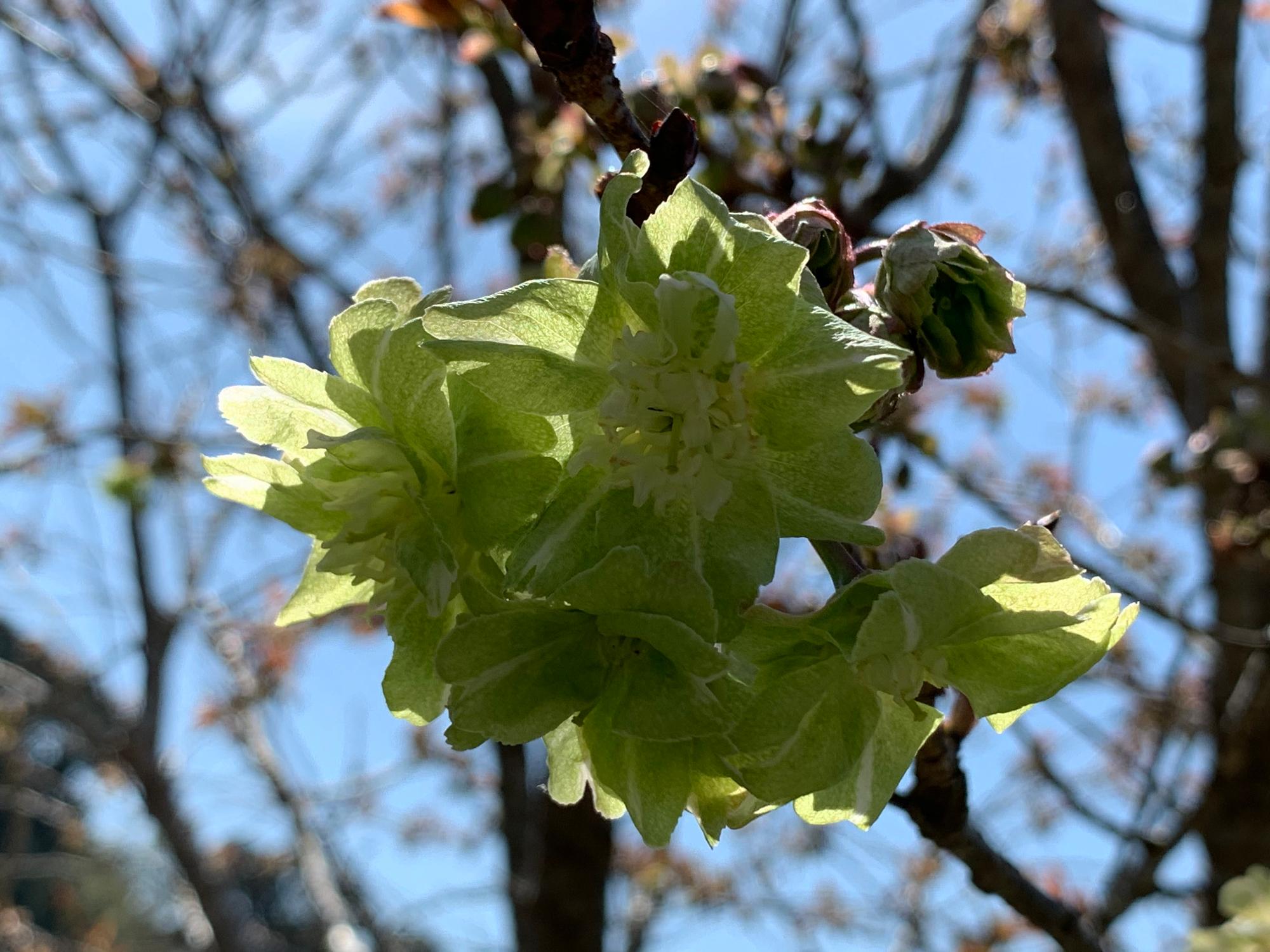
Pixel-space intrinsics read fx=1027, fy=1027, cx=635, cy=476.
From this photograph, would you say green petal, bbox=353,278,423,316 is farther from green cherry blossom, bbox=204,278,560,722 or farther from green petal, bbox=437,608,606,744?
green petal, bbox=437,608,606,744

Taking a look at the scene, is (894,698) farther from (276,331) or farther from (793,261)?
(276,331)

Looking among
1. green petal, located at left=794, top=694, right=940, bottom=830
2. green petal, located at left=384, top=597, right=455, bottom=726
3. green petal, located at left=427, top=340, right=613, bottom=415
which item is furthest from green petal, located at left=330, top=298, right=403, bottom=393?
green petal, located at left=794, top=694, right=940, bottom=830

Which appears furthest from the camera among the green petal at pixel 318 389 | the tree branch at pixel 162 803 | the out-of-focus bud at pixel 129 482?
the out-of-focus bud at pixel 129 482

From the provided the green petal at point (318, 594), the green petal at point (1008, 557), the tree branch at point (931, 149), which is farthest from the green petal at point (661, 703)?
the tree branch at point (931, 149)

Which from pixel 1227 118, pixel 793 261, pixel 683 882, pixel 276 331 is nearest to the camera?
pixel 793 261

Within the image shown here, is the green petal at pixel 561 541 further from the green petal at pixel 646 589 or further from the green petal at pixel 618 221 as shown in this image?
the green petal at pixel 618 221

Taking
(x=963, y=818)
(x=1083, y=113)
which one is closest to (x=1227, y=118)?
(x=1083, y=113)

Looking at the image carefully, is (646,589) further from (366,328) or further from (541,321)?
(366,328)
